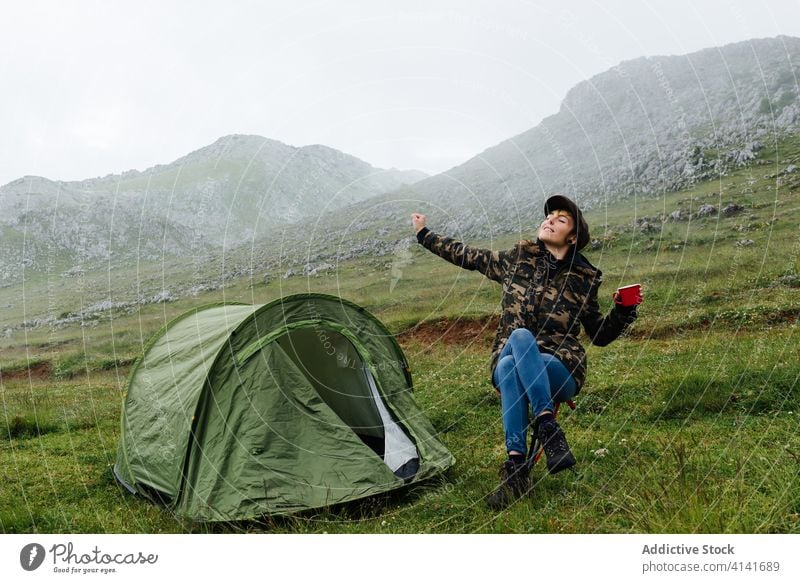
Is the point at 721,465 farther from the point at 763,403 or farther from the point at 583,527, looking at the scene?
the point at 763,403

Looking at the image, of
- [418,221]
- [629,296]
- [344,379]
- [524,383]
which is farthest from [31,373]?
[629,296]

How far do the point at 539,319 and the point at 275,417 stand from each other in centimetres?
276

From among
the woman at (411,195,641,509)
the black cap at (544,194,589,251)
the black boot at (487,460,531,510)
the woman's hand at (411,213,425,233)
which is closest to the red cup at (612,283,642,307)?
the woman at (411,195,641,509)

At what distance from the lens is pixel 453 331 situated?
56.0ft

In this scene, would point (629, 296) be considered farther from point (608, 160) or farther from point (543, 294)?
point (608, 160)

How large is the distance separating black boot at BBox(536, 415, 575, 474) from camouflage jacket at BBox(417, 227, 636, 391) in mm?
713

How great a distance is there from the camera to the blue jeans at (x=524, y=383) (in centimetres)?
493

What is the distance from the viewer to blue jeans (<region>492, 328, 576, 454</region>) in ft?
16.2

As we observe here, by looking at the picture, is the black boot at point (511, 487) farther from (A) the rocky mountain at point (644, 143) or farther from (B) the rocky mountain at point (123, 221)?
(B) the rocky mountain at point (123, 221)

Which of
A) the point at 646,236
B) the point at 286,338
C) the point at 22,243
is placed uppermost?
the point at 22,243

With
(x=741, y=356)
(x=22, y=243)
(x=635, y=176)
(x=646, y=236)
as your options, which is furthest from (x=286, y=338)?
(x=22, y=243)

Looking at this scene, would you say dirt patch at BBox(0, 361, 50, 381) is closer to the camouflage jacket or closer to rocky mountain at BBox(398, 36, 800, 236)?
rocky mountain at BBox(398, 36, 800, 236)
